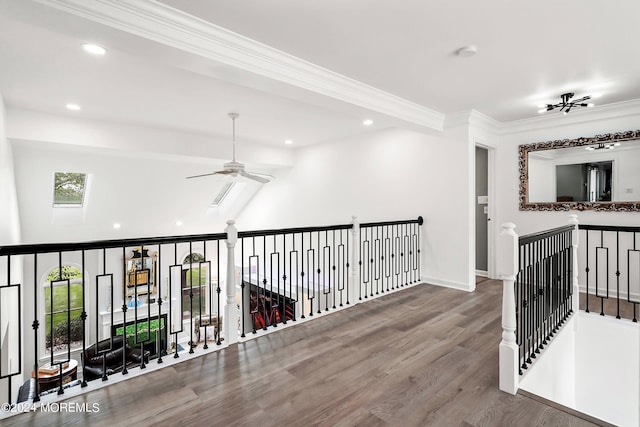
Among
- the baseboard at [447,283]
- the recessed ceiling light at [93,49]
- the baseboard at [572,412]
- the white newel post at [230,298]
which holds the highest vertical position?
the recessed ceiling light at [93,49]

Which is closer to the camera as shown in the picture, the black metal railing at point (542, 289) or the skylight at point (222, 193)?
the black metal railing at point (542, 289)

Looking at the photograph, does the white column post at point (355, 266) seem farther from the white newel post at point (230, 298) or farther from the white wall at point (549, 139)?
the white wall at point (549, 139)

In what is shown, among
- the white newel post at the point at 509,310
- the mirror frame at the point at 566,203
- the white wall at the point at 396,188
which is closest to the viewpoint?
the white newel post at the point at 509,310

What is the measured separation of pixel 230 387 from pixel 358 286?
7.58 ft

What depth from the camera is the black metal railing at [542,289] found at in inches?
98.9

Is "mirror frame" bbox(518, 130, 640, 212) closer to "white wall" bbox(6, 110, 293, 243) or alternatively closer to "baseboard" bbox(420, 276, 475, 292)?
"baseboard" bbox(420, 276, 475, 292)

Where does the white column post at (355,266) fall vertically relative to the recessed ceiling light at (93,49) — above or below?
below

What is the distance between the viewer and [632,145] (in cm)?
408

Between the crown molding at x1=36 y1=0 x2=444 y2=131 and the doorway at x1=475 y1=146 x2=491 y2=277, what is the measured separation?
293 cm

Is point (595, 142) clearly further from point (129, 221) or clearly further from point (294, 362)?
point (129, 221)

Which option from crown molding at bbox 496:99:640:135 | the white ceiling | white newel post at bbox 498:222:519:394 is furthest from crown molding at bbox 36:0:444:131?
crown molding at bbox 496:99:640:135

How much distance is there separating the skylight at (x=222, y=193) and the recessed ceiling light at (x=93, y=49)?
20.0ft

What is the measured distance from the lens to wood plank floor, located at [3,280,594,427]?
76.2 inches

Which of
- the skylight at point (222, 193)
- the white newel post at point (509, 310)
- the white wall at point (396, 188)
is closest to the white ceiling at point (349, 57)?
the white wall at point (396, 188)
